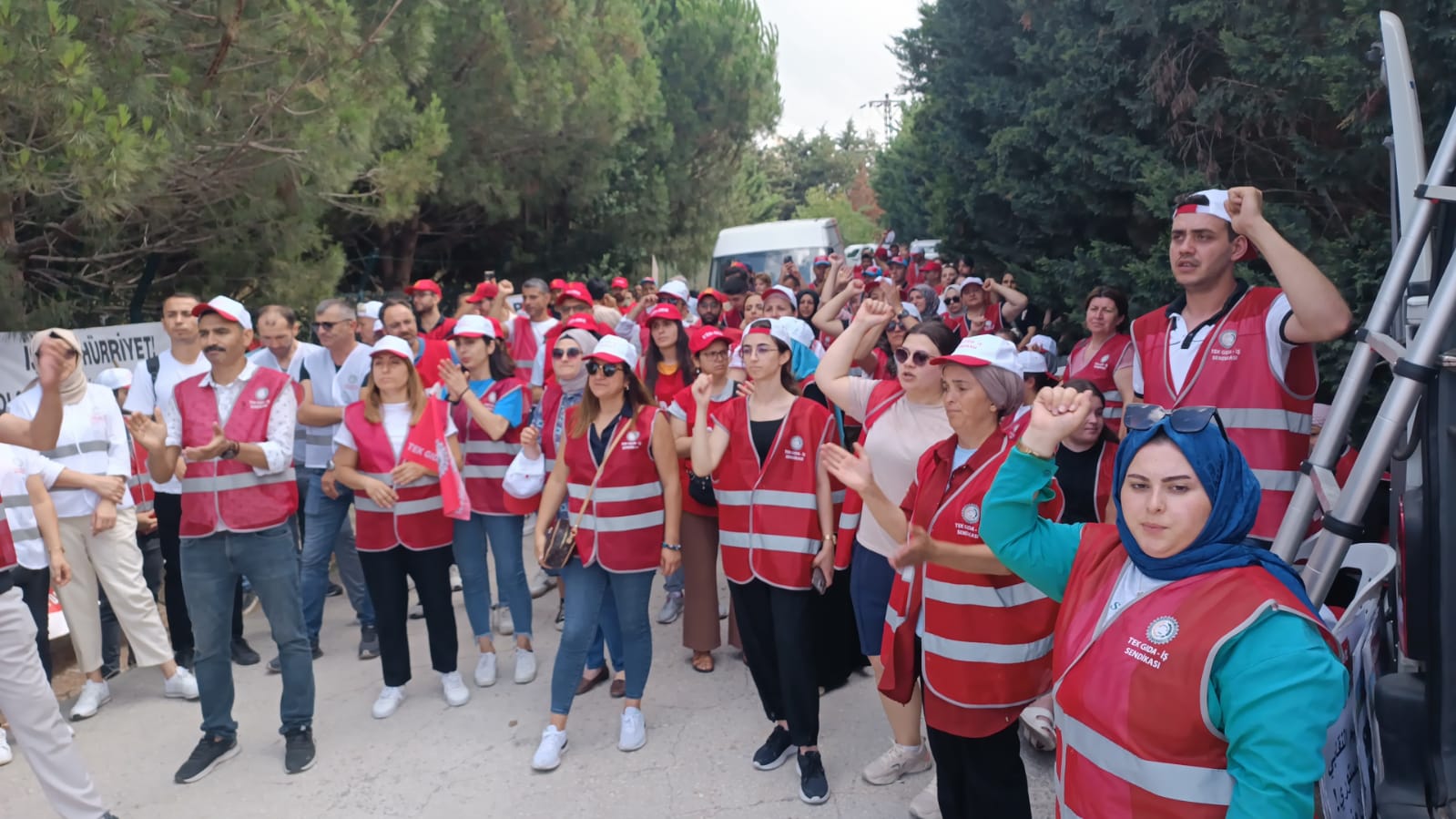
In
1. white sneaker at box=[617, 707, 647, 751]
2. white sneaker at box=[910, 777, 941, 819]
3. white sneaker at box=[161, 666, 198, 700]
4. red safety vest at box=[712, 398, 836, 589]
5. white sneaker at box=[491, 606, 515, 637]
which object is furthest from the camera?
white sneaker at box=[491, 606, 515, 637]

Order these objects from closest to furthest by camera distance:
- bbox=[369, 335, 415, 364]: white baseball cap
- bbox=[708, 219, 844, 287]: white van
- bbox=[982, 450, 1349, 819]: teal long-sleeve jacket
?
bbox=[982, 450, 1349, 819]: teal long-sleeve jacket → bbox=[369, 335, 415, 364]: white baseball cap → bbox=[708, 219, 844, 287]: white van

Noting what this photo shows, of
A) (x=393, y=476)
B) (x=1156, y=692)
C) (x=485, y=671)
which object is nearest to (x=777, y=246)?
(x=485, y=671)

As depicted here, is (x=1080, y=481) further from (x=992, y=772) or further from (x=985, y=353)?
(x=992, y=772)

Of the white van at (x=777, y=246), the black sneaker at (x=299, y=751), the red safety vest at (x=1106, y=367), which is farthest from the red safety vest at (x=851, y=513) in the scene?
the white van at (x=777, y=246)

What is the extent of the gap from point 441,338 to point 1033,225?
650cm

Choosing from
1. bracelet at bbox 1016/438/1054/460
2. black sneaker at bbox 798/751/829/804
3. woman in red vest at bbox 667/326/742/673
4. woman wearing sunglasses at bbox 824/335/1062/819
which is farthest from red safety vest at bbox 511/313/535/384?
bracelet at bbox 1016/438/1054/460

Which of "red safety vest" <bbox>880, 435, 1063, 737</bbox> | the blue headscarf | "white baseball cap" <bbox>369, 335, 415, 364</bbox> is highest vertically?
"white baseball cap" <bbox>369, 335, 415, 364</bbox>

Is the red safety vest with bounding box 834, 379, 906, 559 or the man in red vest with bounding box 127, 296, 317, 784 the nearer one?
the red safety vest with bounding box 834, 379, 906, 559

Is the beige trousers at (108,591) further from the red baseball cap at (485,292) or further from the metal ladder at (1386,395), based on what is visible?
the metal ladder at (1386,395)

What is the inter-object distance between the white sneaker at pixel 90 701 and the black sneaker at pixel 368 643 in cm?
134

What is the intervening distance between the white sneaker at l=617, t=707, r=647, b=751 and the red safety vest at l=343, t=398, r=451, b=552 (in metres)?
1.31

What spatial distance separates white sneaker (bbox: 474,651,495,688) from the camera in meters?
5.74

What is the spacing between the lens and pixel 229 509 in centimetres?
464

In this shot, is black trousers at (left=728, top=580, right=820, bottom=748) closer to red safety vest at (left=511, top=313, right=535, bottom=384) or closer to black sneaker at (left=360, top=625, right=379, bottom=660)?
black sneaker at (left=360, top=625, right=379, bottom=660)
